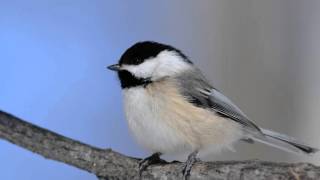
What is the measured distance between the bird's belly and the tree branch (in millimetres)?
110

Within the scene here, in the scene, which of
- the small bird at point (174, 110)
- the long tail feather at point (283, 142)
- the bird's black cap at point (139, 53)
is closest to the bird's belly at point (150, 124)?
the small bird at point (174, 110)

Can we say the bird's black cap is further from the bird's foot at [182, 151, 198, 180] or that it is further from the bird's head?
the bird's foot at [182, 151, 198, 180]

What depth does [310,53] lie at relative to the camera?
94.3 inches

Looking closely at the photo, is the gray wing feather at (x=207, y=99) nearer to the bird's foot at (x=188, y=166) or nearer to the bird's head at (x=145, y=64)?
the bird's head at (x=145, y=64)

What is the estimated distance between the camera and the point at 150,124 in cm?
170

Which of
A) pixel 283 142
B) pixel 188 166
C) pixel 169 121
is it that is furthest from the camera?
pixel 283 142

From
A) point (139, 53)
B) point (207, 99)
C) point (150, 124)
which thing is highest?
point (139, 53)

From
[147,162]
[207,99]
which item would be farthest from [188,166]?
[207,99]

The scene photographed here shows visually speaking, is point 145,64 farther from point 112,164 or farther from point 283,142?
point 283,142

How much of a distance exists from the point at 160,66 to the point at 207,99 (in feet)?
0.62

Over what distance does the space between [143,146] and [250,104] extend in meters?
0.75

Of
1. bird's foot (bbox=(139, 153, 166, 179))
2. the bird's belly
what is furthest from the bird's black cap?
bird's foot (bbox=(139, 153, 166, 179))

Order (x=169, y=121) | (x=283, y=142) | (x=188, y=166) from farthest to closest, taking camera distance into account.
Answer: (x=283, y=142)
(x=169, y=121)
(x=188, y=166)

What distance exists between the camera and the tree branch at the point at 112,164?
1.28 metres
